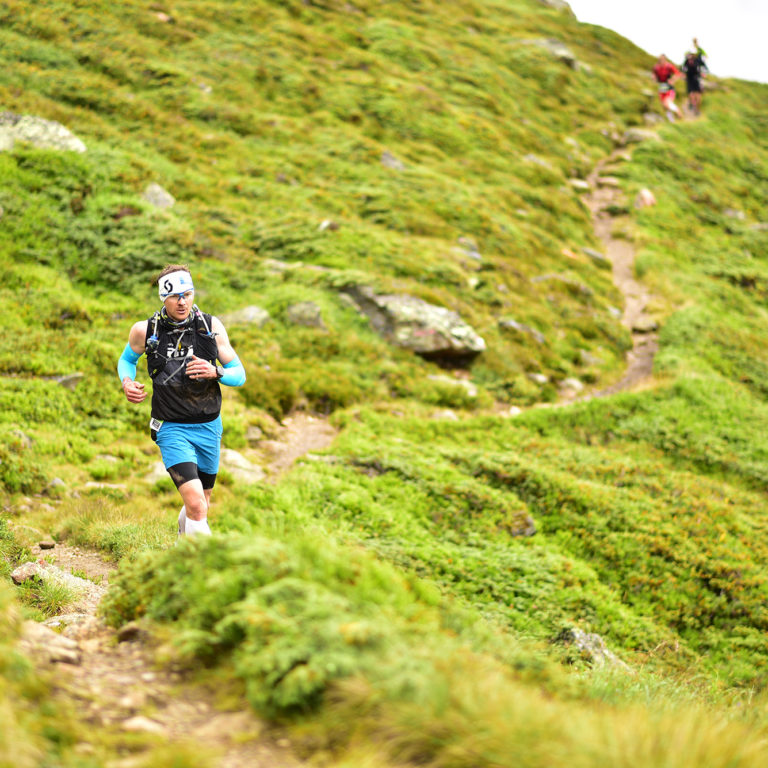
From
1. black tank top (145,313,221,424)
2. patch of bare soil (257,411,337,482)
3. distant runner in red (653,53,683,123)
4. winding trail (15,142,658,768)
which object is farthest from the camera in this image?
distant runner in red (653,53,683,123)

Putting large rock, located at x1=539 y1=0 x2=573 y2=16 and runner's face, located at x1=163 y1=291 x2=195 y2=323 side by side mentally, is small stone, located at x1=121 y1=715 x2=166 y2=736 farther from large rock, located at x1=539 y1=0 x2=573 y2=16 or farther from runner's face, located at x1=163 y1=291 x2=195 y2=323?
large rock, located at x1=539 y1=0 x2=573 y2=16

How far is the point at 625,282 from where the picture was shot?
1069 inches

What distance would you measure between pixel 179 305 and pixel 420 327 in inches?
418

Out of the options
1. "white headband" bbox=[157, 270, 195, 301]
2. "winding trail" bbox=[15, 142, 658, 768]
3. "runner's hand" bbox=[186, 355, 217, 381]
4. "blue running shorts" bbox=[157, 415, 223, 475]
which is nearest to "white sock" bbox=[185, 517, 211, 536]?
"blue running shorts" bbox=[157, 415, 223, 475]

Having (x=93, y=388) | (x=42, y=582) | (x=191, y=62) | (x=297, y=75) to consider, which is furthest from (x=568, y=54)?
(x=42, y=582)

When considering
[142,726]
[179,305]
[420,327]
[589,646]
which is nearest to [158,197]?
[420,327]

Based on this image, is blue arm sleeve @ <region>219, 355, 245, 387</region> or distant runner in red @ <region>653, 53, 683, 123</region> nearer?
blue arm sleeve @ <region>219, 355, 245, 387</region>

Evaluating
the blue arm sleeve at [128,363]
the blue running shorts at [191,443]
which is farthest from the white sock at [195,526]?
the blue arm sleeve at [128,363]

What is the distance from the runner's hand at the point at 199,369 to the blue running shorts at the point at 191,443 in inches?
22.5

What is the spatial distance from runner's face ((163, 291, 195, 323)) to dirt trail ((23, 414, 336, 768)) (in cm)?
305

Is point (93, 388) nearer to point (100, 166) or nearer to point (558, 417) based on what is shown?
point (100, 166)

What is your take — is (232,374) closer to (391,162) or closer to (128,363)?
(128,363)

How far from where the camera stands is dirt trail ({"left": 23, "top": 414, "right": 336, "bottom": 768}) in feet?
9.10

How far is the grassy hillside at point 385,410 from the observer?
10.4 ft
